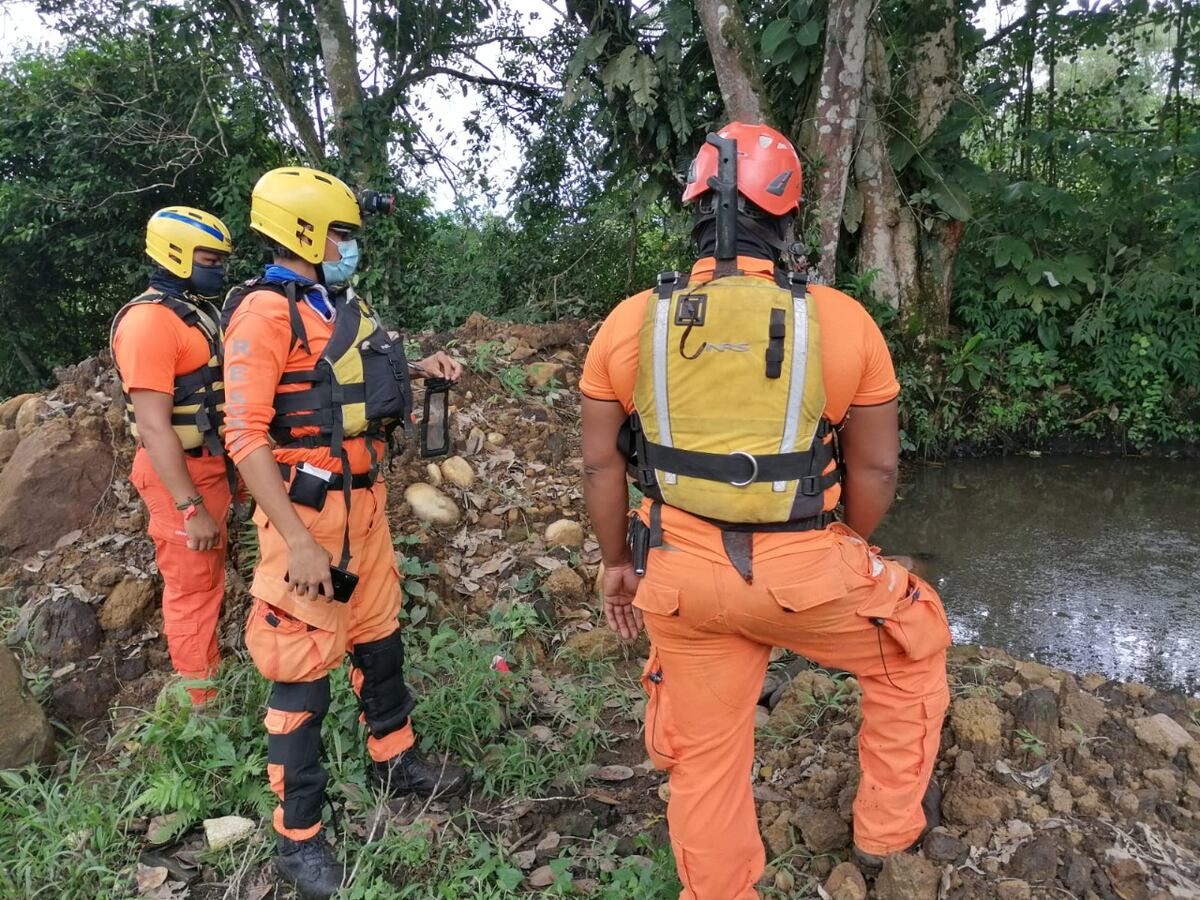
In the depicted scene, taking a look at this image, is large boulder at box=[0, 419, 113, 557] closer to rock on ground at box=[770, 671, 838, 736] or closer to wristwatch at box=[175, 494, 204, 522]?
wristwatch at box=[175, 494, 204, 522]

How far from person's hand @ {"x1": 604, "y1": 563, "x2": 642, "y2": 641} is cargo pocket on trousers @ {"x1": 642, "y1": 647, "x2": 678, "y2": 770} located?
207mm

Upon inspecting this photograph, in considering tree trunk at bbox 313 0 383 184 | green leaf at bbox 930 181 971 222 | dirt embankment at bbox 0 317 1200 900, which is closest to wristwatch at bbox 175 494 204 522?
dirt embankment at bbox 0 317 1200 900

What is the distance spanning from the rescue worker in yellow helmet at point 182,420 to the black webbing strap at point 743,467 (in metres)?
2.24

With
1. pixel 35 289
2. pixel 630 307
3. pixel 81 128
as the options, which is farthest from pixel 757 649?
pixel 35 289

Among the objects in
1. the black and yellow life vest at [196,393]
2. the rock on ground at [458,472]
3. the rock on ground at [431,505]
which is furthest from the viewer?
the rock on ground at [458,472]

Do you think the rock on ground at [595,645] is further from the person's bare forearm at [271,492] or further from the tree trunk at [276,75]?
the tree trunk at [276,75]

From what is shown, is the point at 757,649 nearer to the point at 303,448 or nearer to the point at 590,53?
the point at 303,448

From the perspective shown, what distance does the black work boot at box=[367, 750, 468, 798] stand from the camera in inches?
121

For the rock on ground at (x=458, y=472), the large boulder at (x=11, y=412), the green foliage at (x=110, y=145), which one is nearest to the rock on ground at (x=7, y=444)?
the large boulder at (x=11, y=412)

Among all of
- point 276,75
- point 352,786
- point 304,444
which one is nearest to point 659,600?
point 304,444

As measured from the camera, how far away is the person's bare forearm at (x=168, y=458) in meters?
3.23

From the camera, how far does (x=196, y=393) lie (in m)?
3.47

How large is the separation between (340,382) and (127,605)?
8.09 ft

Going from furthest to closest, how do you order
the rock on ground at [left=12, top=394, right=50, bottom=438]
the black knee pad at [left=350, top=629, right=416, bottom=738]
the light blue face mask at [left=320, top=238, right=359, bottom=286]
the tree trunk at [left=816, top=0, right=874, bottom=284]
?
1. the tree trunk at [left=816, top=0, right=874, bottom=284]
2. the rock on ground at [left=12, top=394, right=50, bottom=438]
3. the black knee pad at [left=350, top=629, right=416, bottom=738]
4. the light blue face mask at [left=320, top=238, right=359, bottom=286]
